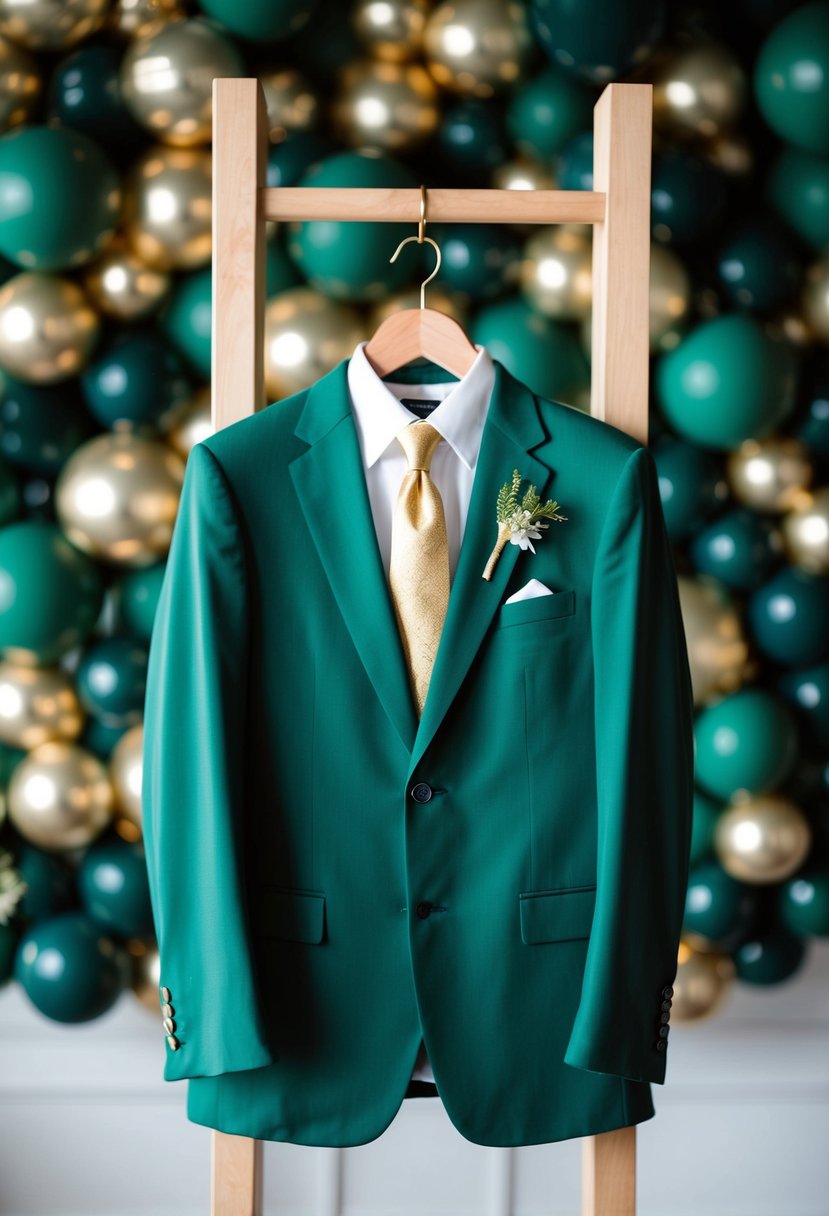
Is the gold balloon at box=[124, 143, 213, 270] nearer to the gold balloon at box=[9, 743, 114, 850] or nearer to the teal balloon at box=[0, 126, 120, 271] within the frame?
the teal balloon at box=[0, 126, 120, 271]

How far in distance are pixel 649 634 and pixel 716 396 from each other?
0.78m

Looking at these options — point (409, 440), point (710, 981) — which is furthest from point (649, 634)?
point (710, 981)

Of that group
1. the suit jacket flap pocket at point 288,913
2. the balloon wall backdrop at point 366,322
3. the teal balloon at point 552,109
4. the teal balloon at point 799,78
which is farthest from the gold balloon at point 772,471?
the suit jacket flap pocket at point 288,913

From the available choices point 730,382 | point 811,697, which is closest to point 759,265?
point 730,382

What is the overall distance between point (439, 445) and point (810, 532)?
38.6 inches

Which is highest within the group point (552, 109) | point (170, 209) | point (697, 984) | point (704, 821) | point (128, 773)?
point (552, 109)

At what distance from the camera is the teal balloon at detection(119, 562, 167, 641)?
211cm

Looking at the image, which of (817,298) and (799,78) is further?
(817,298)

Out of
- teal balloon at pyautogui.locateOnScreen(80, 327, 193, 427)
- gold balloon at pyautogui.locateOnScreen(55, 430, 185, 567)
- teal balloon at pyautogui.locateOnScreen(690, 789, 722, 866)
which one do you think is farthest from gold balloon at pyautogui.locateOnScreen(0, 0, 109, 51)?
teal balloon at pyautogui.locateOnScreen(690, 789, 722, 866)

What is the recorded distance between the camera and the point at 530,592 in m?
1.37

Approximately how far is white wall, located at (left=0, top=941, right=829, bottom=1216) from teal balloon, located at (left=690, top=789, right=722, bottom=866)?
501mm

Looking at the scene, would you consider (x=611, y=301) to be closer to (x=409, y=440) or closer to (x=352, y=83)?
(x=409, y=440)

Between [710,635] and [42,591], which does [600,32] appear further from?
[42,591]

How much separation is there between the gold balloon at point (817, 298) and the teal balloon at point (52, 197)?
51.6 inches
